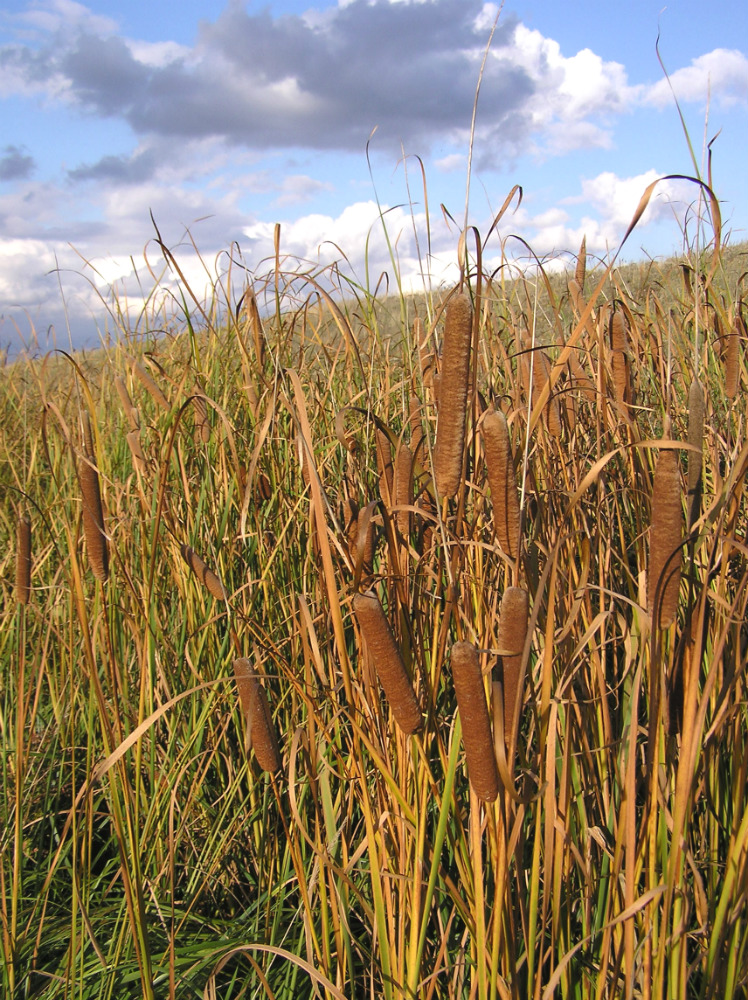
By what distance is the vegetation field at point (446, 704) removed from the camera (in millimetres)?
797

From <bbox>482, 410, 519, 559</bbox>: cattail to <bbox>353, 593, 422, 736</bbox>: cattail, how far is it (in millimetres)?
163

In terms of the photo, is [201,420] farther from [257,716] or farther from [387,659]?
[387,659]

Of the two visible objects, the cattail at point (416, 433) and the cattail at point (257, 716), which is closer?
the cattail at point (257, 716)

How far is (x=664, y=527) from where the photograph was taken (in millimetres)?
755

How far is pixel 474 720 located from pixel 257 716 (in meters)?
0.35

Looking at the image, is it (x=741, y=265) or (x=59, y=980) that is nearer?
(x=59, y=980)

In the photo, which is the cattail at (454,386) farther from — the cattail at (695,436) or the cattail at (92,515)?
the cattail at (92,515)

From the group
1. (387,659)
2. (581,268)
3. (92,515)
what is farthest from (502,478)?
(581,268)

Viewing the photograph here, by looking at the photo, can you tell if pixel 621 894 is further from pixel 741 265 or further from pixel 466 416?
pixel 741 265

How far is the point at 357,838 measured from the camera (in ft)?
4.64

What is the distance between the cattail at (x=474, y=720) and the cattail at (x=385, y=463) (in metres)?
0.32

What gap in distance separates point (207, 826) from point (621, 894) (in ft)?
2.86

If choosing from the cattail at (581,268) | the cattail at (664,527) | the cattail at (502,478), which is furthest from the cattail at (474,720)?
the cattail at (581,268)

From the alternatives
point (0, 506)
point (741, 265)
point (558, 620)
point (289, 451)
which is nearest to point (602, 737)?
point (558, 620)
